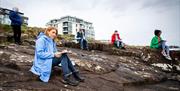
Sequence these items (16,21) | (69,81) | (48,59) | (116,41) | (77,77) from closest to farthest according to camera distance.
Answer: (48,59), (69,81), (77,77), (16,21), (116,41)

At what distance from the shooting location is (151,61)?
14.4 meters

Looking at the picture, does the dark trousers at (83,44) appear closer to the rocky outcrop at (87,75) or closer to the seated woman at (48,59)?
the rocky outcrop at (87,75)

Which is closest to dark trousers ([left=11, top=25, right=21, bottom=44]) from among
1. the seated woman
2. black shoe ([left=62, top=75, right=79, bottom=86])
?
the seated woman

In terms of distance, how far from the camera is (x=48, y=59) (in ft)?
24.1

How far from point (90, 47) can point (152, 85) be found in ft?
27.8

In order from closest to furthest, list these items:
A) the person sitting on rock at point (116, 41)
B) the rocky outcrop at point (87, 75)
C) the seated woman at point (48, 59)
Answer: the rocky outcrop at point (87, 75) → the seated woman at point (48, 59) → the person sitting on rock at point (116, 41)

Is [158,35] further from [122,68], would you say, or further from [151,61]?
[122,68]

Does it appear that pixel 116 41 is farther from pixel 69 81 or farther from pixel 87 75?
pixel 69 81

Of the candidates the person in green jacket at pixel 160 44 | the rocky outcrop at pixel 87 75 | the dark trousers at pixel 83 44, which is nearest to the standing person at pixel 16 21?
the rocky outcrop at pixel 87 75

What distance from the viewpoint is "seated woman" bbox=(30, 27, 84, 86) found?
288 inches

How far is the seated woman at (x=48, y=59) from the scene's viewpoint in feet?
24.0

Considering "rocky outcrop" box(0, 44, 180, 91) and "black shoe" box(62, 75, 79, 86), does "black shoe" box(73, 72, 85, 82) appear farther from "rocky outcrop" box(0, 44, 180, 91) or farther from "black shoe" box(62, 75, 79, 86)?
"black shoe" box(62, 75, 79, 86)

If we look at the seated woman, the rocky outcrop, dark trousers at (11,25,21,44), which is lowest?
the rocky outcrop

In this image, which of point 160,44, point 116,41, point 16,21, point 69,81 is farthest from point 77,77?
point 116,41
